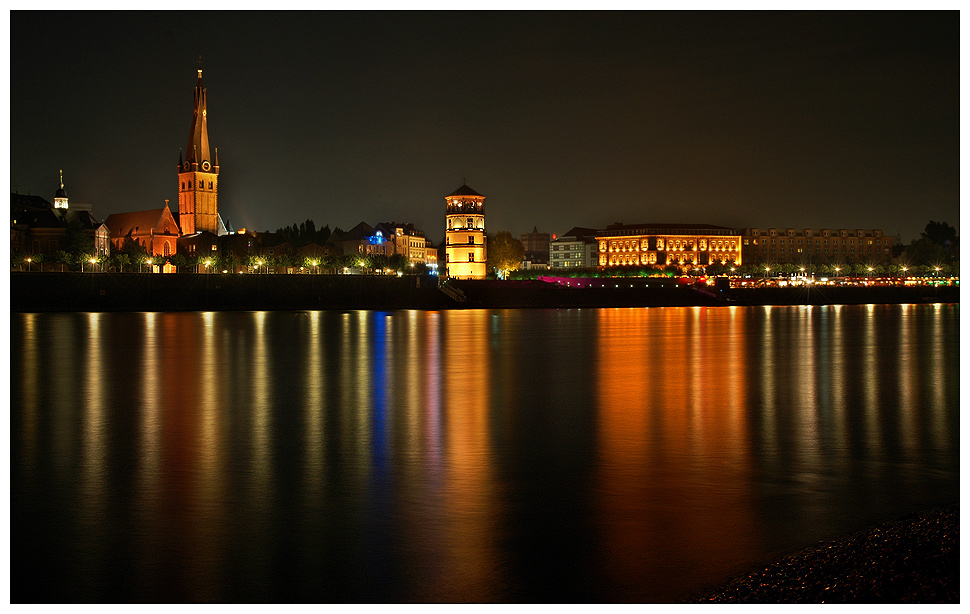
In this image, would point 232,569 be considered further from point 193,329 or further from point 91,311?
point 91,311

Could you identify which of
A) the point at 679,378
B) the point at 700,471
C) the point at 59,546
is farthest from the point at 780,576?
the point at 679,378

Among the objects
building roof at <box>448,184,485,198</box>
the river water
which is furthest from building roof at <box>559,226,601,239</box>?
the river water

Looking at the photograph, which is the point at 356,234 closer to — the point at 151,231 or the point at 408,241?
the point at 408,241

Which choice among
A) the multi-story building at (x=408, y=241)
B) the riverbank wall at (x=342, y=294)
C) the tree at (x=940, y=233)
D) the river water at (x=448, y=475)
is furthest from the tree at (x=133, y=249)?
the tree at (x=940, y=233)

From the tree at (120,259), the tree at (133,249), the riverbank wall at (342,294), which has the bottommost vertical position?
the riverbank wall at (342,294)

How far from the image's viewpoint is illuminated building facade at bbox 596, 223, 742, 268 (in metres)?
150

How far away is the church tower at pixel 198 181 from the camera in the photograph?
368ft

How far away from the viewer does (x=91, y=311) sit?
199 feet

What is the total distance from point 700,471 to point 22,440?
977 centimetres

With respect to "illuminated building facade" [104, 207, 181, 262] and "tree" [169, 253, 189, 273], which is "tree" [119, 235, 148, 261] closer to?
"illuminated building facade" [104, 207, 181, 262]

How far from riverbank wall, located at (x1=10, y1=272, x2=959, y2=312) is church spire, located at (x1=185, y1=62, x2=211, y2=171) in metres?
50.4

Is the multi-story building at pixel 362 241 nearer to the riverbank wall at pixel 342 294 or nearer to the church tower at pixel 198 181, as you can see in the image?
the church tower at pixel 198 181

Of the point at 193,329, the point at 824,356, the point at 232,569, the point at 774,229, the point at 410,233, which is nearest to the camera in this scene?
the point at 232,569

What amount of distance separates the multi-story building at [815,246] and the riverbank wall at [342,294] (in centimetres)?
7217
